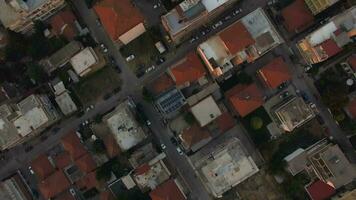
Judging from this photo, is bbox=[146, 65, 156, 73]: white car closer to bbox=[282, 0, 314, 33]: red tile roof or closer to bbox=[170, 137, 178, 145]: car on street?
bbox=[170, 137, 178, 145]: car on street

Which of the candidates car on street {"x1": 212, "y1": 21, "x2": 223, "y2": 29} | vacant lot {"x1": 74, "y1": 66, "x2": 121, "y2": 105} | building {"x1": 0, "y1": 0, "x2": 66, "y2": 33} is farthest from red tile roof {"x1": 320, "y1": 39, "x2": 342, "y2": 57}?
building {"x1": 0, "y1": 0, "x2": 66, "y2": 33}

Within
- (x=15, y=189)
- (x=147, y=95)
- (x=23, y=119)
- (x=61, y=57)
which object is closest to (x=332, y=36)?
(x=147, y=95)

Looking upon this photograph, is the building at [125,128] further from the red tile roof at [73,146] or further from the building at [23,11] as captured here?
the building at [23,11]

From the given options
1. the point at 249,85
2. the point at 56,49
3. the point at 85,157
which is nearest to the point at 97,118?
the point at 85,157

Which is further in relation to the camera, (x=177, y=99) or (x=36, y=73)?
(x=36, y=73)

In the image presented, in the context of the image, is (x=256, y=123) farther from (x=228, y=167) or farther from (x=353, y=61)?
(x=353, y=61)

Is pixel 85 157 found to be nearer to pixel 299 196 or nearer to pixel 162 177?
pixel 162 177
